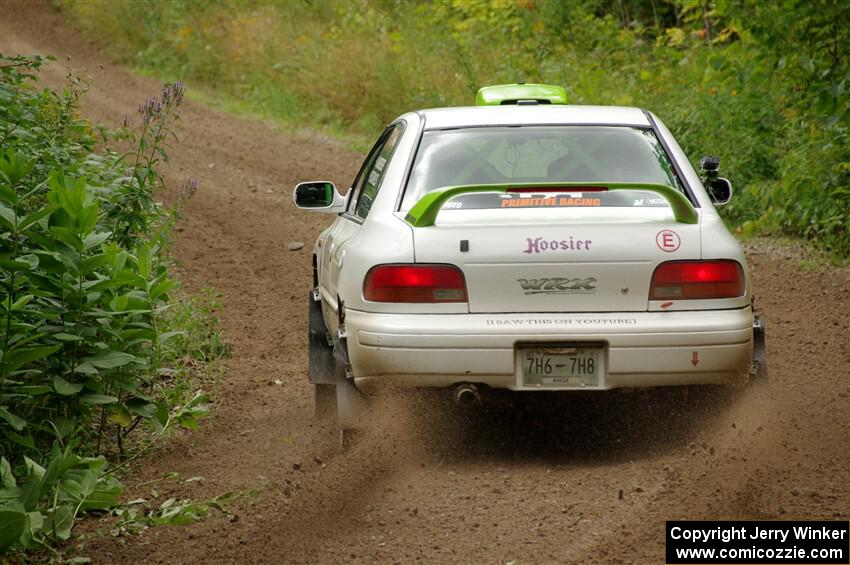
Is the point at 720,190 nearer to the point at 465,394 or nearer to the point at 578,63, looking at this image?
the point at 465,394

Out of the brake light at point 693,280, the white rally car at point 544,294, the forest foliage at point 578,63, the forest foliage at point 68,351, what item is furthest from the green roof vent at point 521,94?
the forest foliage at point 578,63

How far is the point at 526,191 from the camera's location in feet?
18.3

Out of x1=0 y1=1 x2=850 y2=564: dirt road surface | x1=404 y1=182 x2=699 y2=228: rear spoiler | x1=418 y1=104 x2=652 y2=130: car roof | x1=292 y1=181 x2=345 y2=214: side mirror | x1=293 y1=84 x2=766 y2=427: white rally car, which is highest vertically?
x1=418 y1=104 x2=652 y2=130: car roof

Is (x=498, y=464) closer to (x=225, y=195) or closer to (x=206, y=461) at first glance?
(x=206, y=461)

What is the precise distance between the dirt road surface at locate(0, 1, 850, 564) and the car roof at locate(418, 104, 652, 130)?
1.37 m

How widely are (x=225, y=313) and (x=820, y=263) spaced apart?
508 centimetres

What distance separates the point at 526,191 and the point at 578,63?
1435 cm

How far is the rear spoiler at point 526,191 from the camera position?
17.6 ft

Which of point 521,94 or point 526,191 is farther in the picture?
point 521,94

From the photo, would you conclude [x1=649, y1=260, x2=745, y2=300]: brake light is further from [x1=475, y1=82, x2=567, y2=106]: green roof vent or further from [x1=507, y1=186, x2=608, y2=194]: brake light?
[x1=475, y1=82, x2=567, y2=106]: green roof vent

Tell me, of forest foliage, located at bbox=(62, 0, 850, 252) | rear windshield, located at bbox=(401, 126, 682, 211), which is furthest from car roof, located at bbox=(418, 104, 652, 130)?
forest foliage, located at bbox=(62, 0, 850, 252)

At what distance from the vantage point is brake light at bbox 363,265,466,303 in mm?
5297

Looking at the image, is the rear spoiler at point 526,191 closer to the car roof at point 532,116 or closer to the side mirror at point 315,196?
the car roof at point 532,116

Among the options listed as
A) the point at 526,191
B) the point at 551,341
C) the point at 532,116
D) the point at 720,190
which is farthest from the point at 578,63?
the point at 551,341
